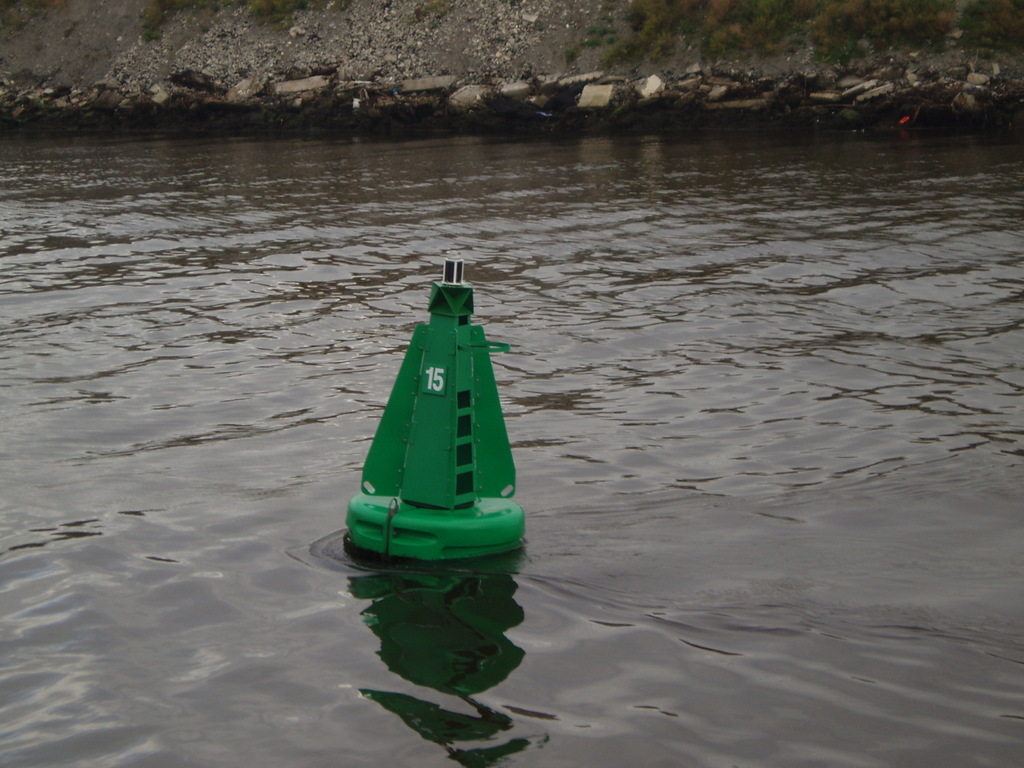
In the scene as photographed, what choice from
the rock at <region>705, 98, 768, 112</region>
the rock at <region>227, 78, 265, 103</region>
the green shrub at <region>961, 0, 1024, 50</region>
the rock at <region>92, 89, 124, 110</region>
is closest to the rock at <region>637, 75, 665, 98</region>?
the rock at <region>705, 98, 768, 112</region>

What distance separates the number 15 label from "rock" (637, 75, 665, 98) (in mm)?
27910

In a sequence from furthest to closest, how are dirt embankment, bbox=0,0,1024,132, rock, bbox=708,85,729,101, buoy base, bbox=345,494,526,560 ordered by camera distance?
rock, bbox=708,85,729,101 < dirt embankment, bbox=0,0,1024,132 < buoy base, bbox=345,494,526,560

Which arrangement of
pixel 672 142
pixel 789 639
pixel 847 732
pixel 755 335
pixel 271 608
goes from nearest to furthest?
pixel 847 732
pixel 789 639
pixel 271 608
pixel 755 335
pixel 672 142

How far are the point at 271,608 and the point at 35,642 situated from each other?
915 millimetres

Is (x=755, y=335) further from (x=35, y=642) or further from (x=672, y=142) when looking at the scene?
(x=672, y=142)

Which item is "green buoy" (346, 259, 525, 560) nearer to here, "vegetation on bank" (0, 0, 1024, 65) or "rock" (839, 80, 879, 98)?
"rock" (839, 80, 879, 98)

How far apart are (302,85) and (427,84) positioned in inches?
196

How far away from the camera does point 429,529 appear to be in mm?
4758

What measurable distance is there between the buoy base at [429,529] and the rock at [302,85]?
34.4 m

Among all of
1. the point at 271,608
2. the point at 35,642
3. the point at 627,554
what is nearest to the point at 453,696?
the point at 271,608

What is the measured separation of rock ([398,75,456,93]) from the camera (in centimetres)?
3531

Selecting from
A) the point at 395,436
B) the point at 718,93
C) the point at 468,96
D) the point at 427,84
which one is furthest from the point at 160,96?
the point at 395,436

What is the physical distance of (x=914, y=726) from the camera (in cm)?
357

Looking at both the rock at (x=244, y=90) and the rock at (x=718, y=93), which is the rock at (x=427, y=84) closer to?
the rock at (x=244, y=90)
